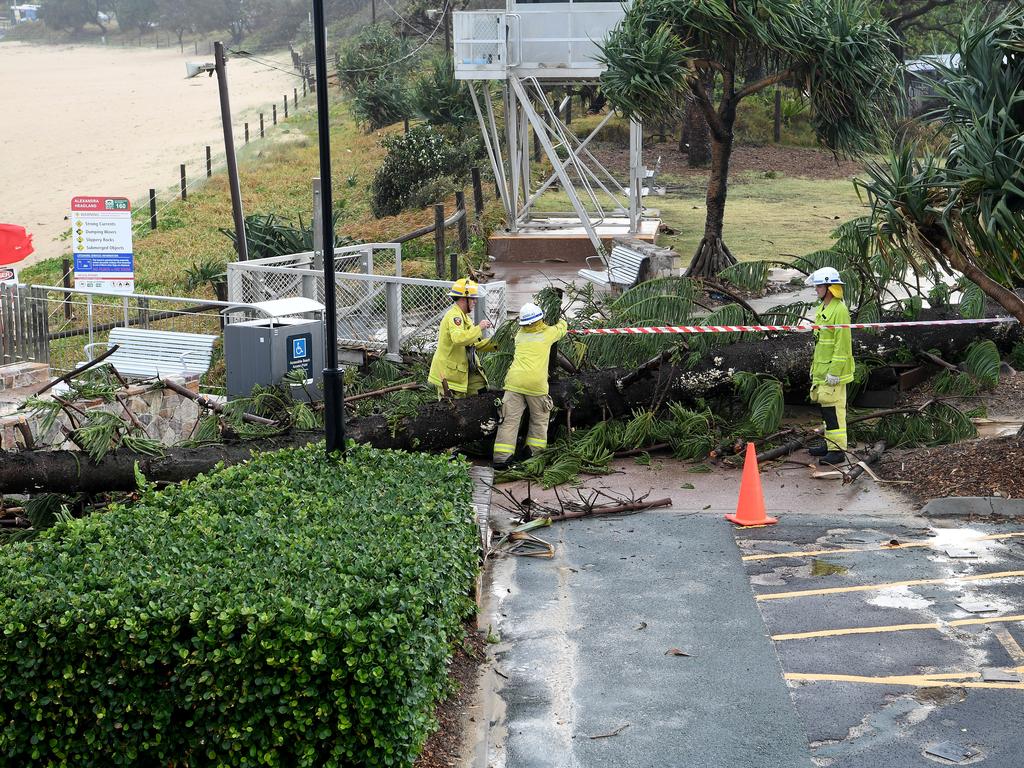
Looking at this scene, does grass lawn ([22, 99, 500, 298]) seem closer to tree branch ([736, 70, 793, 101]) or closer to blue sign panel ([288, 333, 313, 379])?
tree branch ([736, 70, 793, 101])

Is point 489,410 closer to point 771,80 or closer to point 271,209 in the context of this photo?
point 771,80

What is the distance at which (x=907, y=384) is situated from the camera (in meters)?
13.5

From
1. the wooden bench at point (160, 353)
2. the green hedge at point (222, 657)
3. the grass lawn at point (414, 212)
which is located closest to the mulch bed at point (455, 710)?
the green hedge at point (222, 657)

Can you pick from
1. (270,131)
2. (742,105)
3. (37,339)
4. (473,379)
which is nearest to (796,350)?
(473,379)

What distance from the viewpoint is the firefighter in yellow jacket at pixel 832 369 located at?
11.7m

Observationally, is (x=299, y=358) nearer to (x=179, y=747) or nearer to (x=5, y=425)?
(x=5, y=425)

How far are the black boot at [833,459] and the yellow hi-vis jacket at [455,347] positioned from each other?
335 centimetres

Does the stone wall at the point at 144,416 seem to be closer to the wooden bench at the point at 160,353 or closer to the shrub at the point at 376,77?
the wooden bench at the point at 160,353

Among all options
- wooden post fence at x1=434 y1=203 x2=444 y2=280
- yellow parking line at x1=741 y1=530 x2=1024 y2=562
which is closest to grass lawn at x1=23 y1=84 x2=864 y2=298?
wooden post fence at x1=434 y1=203 x2=444 y2=280

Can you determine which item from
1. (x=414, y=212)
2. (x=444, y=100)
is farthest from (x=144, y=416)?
(x=444, y=100)

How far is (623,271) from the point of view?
66.8ft

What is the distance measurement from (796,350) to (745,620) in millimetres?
5128

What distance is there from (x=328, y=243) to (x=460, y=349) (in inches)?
154

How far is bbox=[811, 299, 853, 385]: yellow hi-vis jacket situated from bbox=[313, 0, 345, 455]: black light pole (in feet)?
17.1
